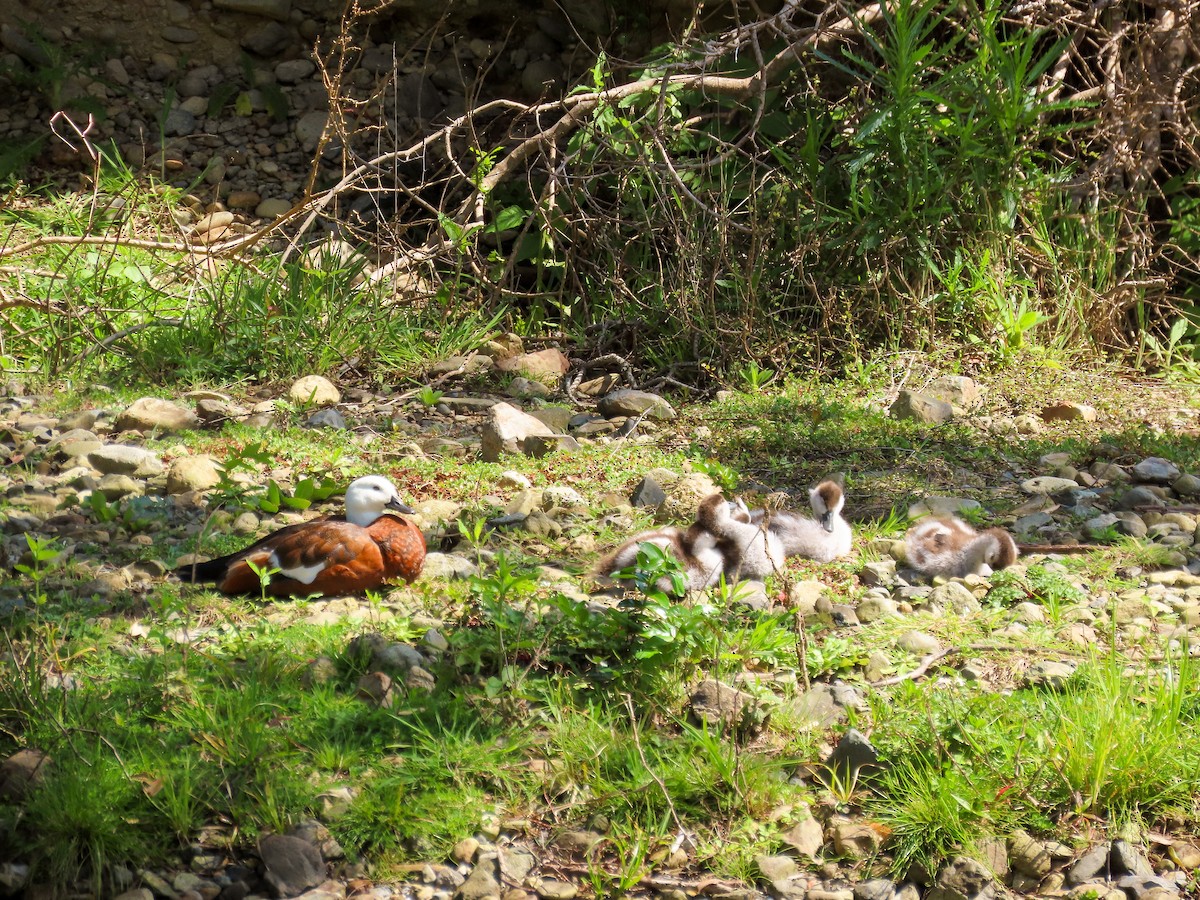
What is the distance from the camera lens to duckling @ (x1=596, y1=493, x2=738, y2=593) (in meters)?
4.71

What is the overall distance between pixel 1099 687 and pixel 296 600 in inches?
103

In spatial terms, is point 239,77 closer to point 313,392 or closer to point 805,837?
point 313,392

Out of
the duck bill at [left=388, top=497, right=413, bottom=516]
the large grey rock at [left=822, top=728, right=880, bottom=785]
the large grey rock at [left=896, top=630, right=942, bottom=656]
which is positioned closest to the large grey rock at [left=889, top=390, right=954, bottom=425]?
the large grey rock at [left=896, top=630, right=942, bottom=656]

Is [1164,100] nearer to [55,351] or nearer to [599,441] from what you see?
[599,441]

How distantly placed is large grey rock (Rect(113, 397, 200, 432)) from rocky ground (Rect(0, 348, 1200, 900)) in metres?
0.01

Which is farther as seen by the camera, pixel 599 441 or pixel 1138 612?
pixel 599 441

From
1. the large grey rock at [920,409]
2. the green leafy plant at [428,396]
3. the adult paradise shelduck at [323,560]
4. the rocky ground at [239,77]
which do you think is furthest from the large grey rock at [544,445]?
the rocky ground at [239,77]

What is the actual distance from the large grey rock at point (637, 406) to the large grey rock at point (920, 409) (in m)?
1.22

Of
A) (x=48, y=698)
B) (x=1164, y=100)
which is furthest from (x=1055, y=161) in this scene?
(x=48, y=698)

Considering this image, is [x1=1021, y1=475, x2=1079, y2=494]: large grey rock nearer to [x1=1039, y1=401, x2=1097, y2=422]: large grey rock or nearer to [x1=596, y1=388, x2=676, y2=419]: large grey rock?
[x1=1039, y1=401, x2=1097, y2=422]: large grey rock

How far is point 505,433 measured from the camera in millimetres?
6207

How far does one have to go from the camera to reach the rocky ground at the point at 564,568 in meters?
3.11

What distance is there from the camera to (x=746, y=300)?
754 cm

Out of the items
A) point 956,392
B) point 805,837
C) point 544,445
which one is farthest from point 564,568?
point 956,392
